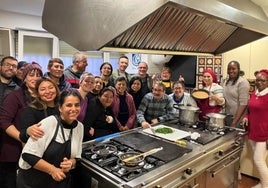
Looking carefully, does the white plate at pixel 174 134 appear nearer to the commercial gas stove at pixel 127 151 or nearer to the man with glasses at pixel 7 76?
the commercial gas stove at pixel 127 151

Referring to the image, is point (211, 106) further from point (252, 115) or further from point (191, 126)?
point (252, 115)

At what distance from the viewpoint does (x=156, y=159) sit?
1.39 metres

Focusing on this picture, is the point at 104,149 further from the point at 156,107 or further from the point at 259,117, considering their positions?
the point at 259,117

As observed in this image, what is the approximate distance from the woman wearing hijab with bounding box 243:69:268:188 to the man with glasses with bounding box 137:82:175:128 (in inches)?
31.2

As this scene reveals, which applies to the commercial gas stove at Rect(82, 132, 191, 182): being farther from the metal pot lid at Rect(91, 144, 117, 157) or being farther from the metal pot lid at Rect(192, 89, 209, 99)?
the metal pot lid at Rect(192, 89, 209, 99)

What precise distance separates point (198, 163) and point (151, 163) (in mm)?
353

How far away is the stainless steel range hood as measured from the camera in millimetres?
1008

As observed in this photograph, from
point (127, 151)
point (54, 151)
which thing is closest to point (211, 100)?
point (127, 151)

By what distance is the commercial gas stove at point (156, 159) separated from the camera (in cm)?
120

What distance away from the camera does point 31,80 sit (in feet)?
5.13

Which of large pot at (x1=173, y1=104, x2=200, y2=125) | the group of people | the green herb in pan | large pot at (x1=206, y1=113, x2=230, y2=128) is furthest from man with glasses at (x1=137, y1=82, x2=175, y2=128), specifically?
large pot at (x1=206, y1=113, x2=230, y2=128)

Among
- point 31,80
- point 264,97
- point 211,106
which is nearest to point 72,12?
point 31,80

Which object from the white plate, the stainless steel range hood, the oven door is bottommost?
the oven door

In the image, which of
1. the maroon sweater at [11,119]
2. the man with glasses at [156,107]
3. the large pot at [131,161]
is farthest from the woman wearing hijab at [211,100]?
the maroon sweater at [11,119]
